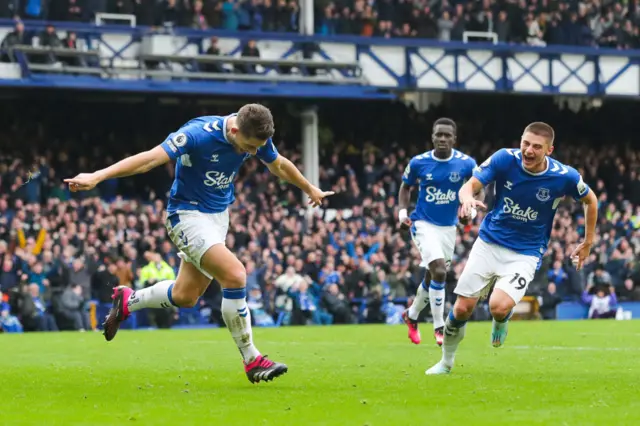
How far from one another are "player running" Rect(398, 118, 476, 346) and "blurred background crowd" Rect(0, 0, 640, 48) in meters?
16.4

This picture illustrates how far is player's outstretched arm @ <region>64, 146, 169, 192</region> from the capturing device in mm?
9867

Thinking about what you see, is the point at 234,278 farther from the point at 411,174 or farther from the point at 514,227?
the point at 411,174

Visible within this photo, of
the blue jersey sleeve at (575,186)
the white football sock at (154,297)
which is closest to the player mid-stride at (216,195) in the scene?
A: the white football sock at (154,297)

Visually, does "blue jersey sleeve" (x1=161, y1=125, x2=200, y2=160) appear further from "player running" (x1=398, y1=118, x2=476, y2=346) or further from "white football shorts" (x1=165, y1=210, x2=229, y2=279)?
"player running" (x1=398, y1=118, x2=476, y2=346)

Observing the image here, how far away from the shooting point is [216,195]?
11492 mm

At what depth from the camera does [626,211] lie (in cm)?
3509

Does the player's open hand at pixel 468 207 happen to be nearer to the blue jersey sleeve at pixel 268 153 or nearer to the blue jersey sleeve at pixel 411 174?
the blue jersey sleeve at pixel 268 153

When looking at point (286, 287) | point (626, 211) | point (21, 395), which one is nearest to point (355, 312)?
point (286, 287)

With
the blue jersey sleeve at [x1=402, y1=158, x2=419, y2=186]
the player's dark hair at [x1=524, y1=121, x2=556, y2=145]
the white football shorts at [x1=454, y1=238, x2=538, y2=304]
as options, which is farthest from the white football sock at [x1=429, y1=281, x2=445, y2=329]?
the player's dark hair at [x1=524, y1=121, x2=556, y2=145]

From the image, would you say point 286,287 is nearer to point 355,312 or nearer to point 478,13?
point 355,312

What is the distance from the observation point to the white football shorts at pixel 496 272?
11984 millimetres

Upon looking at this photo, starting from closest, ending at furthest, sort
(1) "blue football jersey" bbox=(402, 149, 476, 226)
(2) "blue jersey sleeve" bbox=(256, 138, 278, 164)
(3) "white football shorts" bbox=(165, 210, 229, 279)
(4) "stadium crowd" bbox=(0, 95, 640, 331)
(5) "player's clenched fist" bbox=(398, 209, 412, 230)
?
(3) "white football shorts" bbox=(165, 210, 229, 279) → (2) "blue jersey sleeve" bbox=(256, 138, 278, 164) → (5) "player's clenched fist" bbox=(398, 209, 412, 230) → (1) "blue football jersey" bbox=(402, 149, 476, 226) → (4) "stadium crowd" bbox=(0, 95, 640, 331)

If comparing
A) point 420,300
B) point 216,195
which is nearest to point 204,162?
point 216,195

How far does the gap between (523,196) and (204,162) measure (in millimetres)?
2826
